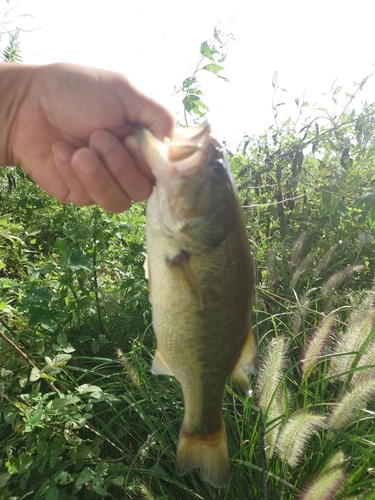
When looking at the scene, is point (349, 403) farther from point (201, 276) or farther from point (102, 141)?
point (102, 141)

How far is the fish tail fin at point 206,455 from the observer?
54.5 inches

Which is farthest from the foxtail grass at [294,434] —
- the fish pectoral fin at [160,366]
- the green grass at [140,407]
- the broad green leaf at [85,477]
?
the broad green leaf at [85,477]

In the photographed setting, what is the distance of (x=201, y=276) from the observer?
130cm

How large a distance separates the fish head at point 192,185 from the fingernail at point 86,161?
0.28 meters

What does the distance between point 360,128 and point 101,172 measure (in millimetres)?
2937

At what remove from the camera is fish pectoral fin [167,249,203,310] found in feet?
4.24

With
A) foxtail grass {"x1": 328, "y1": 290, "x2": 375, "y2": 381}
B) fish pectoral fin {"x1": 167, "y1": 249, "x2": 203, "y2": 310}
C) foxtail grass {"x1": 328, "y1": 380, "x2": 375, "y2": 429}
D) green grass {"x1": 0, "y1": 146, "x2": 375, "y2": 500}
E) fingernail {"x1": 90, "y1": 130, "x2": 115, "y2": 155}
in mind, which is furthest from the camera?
foxtail grass {"x1": 328, "y1": 290, "x2": 375, "y2": 381}

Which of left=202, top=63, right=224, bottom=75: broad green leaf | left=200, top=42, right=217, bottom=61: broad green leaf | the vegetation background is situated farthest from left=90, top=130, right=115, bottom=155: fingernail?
left=200, top=42, right=217, bottom=61: broad green leaf

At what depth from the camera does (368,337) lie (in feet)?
6.59

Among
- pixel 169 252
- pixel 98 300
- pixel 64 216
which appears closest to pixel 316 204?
pixel 98 300

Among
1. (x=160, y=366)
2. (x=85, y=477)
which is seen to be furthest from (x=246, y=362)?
(x=85, y=477)

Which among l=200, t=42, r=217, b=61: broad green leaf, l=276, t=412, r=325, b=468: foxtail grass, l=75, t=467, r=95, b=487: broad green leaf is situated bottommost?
l=75, t=467, r=95, b=487: broad green leaf

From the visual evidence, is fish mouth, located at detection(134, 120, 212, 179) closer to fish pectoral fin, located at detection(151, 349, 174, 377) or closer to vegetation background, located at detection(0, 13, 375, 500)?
fish pectoral fin, located at detection(151, 349, 174, 377)

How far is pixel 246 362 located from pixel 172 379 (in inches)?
46.6
